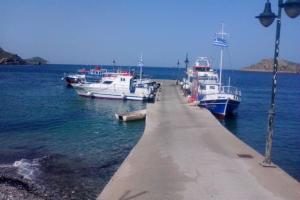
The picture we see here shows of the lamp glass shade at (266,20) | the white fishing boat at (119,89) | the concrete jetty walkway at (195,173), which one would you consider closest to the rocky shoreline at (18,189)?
the concrete jetty walkway at (195,173)

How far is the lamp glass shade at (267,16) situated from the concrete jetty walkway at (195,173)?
5184 mm

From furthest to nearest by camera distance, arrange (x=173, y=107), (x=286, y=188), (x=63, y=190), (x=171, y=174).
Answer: (x=173, y=107)
(x=63, y=190)
(x=171, y=174)
(x=286, y=188)

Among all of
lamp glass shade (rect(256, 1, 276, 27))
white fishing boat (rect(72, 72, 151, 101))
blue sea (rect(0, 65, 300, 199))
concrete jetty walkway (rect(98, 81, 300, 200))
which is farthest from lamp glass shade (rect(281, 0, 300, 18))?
white fishing boat (rect(72, 72, 151, 101))

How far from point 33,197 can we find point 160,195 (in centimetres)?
516

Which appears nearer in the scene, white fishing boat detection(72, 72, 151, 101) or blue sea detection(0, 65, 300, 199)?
blue sea detection(0, 65, 300, 199)

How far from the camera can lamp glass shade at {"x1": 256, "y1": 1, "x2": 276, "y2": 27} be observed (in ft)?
44.8

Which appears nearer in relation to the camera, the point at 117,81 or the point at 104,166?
the point at 104,166

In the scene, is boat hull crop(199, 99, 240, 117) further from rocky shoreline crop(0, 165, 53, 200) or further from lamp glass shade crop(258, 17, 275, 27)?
lamp glass shade crop(258, 17, 275, 27)

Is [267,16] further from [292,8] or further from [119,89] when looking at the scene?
[119,89]

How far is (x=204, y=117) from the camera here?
1261 inches

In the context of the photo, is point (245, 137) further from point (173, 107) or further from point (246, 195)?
point (246, 195)

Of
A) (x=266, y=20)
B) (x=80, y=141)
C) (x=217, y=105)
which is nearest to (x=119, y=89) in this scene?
(x=217, y=105)

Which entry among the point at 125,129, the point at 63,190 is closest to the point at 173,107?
the point at 125,129

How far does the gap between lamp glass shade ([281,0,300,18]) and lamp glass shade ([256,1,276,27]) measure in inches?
55.8
